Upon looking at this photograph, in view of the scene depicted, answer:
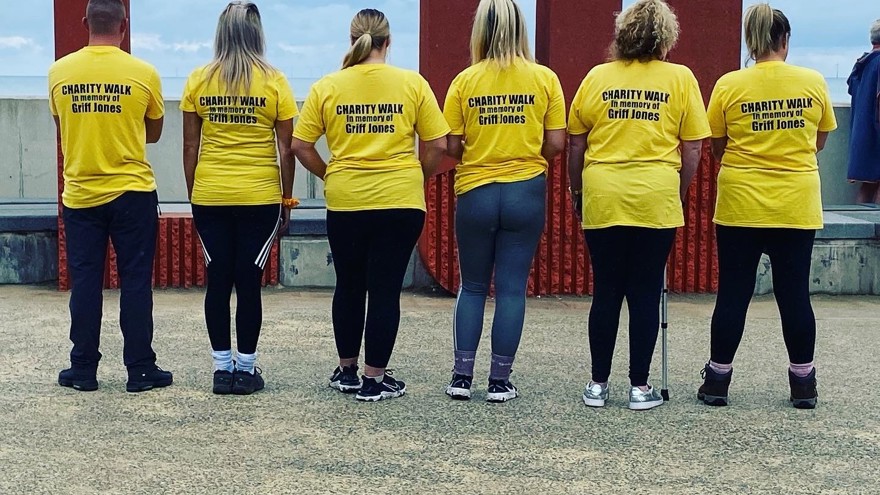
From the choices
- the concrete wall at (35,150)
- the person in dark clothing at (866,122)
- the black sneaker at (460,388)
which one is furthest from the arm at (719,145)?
the concrete wall at (35,150)

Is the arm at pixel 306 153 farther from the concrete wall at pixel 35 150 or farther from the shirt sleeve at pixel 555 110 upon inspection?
the concrete wall at pixel 35 150

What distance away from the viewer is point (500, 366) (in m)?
5.06

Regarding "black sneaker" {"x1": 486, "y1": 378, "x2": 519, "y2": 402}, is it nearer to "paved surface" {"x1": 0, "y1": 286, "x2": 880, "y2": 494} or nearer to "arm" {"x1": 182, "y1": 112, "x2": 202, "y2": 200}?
"paved surface" {"x1": 0, "y1": 286, "x2": 880, "y2": 494}

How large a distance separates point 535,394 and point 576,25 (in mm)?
3456

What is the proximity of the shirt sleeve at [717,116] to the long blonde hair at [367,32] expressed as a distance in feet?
4.65

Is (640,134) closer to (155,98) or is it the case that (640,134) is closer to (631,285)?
(631,285)

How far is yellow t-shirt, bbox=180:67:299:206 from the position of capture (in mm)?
4918

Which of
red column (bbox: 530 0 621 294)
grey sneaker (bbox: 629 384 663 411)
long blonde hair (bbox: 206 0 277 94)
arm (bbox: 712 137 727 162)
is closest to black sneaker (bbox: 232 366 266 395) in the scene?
long blonde hair (bbox: 206 0 277 94)

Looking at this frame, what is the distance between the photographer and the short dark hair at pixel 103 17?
16.5 feet

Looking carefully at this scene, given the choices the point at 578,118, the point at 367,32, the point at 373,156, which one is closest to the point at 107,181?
the point at 373,156

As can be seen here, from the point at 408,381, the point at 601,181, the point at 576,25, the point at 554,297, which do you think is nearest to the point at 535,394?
the point at 408,381

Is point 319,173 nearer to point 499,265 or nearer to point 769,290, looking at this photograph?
point 499,265

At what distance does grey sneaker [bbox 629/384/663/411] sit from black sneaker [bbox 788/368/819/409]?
608 mm

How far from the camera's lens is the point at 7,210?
8.49 metres
